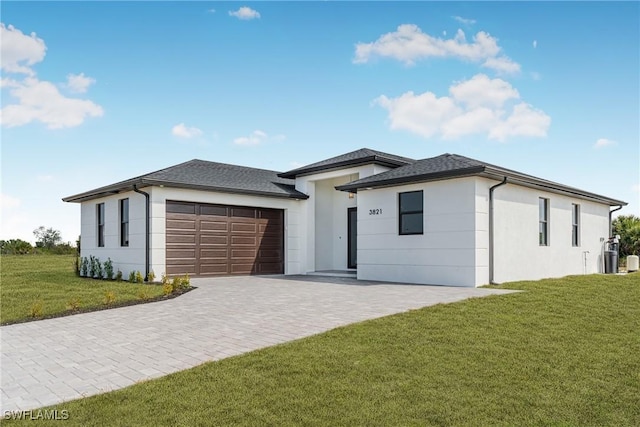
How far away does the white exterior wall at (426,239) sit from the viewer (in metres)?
11.5

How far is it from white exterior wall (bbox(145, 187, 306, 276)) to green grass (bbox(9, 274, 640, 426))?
9192 mm

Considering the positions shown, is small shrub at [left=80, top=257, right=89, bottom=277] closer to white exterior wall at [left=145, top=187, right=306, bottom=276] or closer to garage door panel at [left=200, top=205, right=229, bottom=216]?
white exterior wall at [left=145, top=187, right=306, bottom=276]

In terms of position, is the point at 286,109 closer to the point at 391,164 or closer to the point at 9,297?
the point at 391,164

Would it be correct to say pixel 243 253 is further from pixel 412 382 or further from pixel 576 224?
pixel 576 224

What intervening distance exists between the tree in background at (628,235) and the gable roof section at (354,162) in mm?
12790

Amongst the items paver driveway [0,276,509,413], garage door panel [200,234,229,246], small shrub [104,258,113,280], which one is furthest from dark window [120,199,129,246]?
paver driveway [0,276,509,413]

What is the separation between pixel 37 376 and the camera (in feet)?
15.4

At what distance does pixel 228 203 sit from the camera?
15.3 m

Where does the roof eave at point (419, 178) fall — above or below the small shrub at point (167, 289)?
above

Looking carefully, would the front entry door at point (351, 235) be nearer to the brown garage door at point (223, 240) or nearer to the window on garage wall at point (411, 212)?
the brown garage door at point (223, 240)

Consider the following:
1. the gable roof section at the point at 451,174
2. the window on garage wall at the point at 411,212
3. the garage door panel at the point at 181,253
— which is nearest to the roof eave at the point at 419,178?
the gable roof section at the point at 451,174

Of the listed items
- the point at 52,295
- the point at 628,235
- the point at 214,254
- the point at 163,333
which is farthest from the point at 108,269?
the point at 628,235

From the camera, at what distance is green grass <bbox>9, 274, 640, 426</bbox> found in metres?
3.55

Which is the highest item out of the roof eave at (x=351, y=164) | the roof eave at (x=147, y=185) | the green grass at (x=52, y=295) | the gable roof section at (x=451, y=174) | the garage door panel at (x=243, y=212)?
the roof eave at (x=351, y=164)
